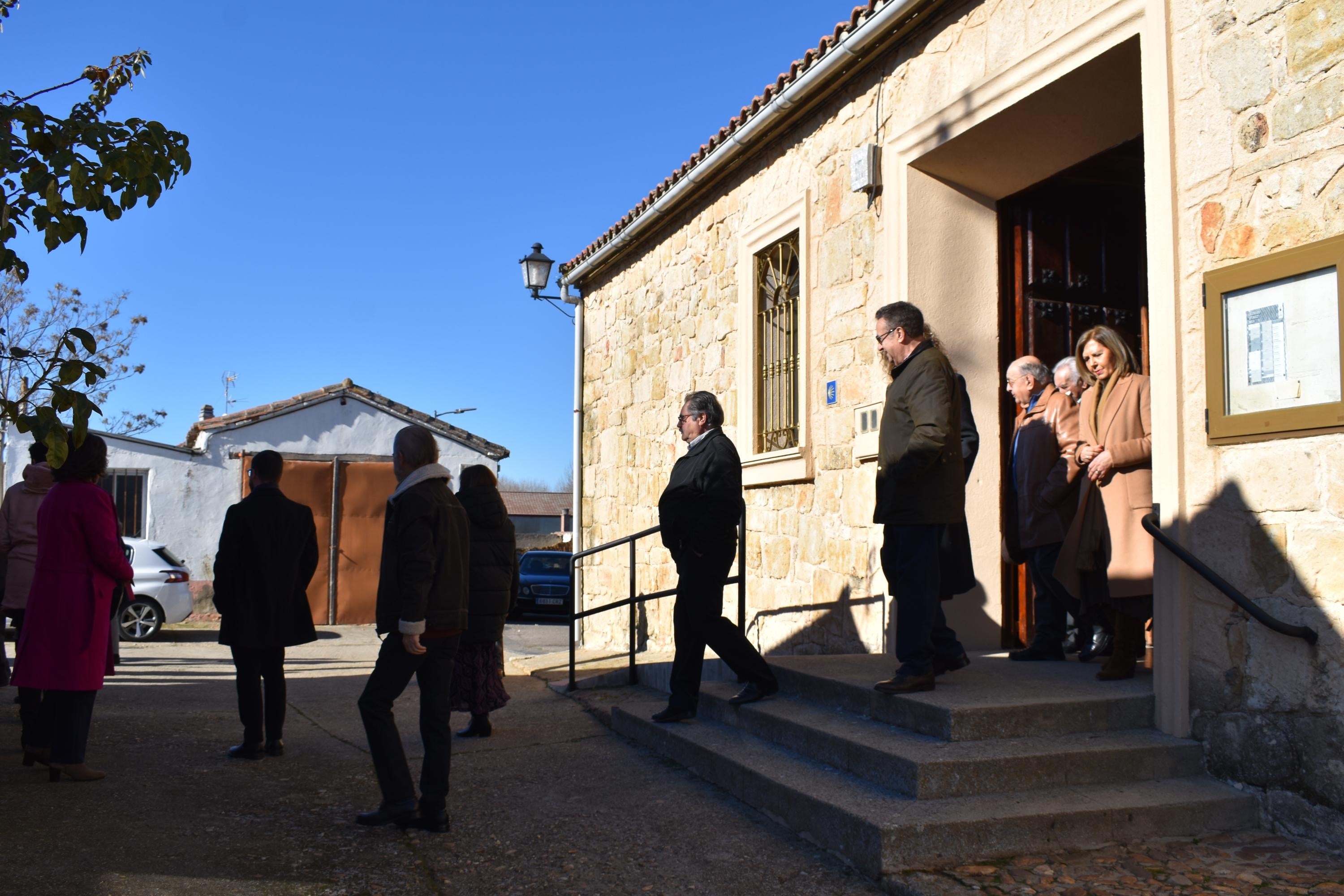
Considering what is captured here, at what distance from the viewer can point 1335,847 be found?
3.52 m

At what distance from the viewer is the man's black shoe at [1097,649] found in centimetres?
537

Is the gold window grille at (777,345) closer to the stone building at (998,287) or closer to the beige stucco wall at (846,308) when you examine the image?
the stone building at (998,287)

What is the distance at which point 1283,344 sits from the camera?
3.75 m

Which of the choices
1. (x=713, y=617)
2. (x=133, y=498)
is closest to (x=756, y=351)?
(x=713, y=617)

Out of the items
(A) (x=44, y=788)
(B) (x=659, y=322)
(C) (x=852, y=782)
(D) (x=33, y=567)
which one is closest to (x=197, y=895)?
(A) (x=44, y=788)

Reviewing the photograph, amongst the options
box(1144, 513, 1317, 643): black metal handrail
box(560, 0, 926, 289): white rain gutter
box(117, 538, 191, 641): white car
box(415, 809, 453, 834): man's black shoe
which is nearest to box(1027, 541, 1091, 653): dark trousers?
box(1144, 513, 1317, 643): black metal handrail

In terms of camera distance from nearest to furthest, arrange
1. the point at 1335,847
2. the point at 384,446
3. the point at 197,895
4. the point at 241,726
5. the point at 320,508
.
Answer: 1. the point at 197,895
2. the point at 1335,847
3. the point at 241,726
4. the point at 320,508
5. the point at 384,446

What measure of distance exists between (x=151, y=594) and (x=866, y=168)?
10.5 metres

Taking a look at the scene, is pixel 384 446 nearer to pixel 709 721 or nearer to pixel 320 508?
pixel 320 508

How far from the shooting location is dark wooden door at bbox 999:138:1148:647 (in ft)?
20.7

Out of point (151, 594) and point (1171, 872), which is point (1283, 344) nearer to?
point (1171, 872)

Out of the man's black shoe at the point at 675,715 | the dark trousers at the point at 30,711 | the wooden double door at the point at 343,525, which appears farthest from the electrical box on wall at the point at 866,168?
the wooden double door at the point at 343,525

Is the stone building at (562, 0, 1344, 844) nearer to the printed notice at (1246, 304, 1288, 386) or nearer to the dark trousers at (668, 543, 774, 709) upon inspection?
the printed notice at (1246, 304, 1288, 386)

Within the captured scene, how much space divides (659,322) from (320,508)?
30.1 feet
